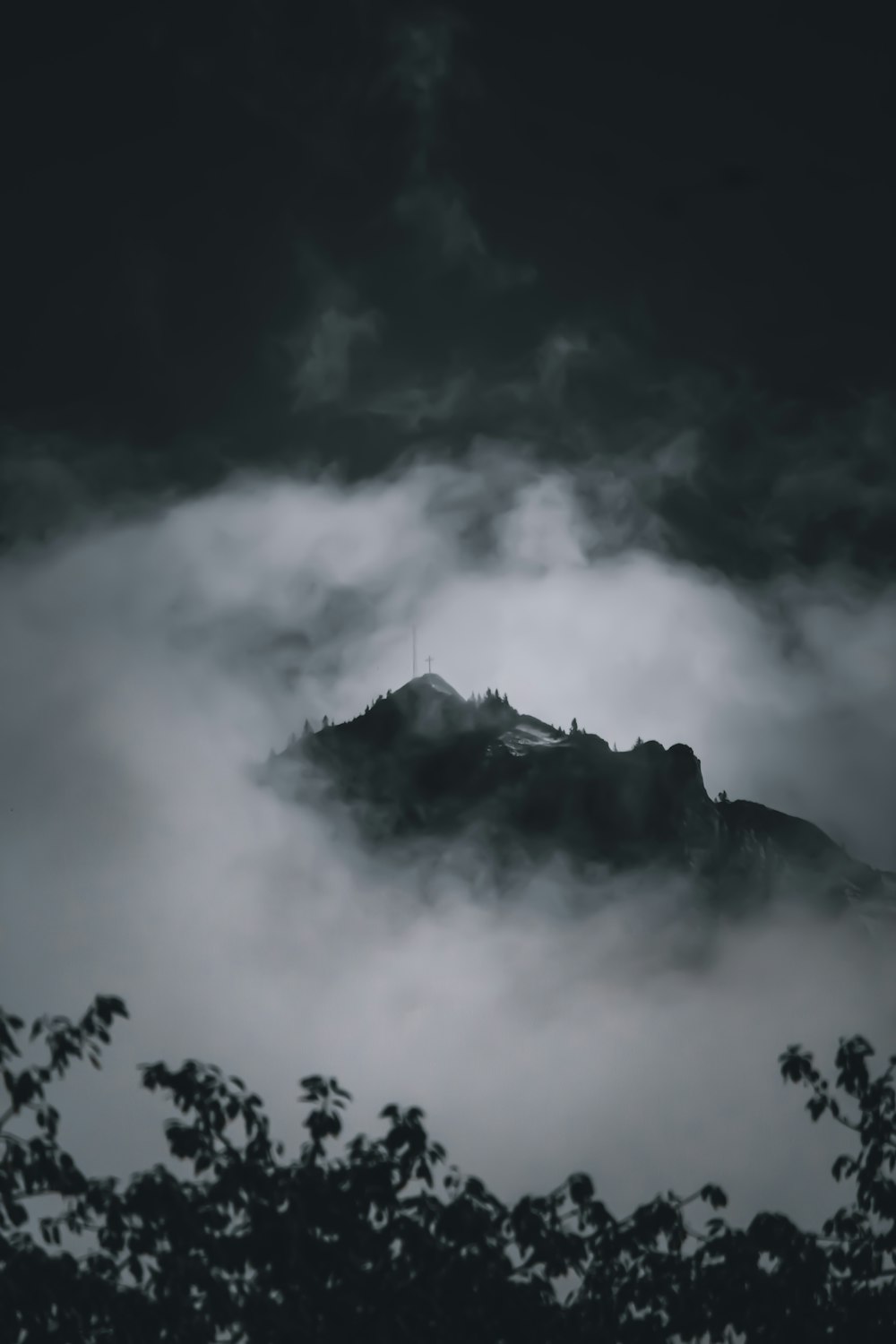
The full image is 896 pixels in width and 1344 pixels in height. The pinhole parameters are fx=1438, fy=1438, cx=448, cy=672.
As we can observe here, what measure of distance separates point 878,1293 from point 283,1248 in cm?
1053

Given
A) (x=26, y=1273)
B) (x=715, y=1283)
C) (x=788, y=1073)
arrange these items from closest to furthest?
(x=26, y=1273)
(x=715, y=1283)
(x=788, y=1073)

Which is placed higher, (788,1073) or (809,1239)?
(788,1073)

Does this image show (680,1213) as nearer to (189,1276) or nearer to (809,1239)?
(809,1239)

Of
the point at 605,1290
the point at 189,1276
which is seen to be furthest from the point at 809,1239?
the point at 189,1276

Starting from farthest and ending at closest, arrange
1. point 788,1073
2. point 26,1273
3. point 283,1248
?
point 788,1073 → point 283,1248 → point 26,1273

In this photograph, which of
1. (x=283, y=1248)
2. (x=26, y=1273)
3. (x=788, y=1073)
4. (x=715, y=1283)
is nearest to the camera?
(x=26, y=1273)

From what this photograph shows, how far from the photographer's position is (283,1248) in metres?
22.9

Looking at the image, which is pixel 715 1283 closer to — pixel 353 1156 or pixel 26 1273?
pixel 353 1156

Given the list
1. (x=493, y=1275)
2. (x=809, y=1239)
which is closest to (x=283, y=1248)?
(x=493, y=1275)

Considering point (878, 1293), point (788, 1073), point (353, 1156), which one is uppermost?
point (788, 1073)

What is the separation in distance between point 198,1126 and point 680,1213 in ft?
29.5

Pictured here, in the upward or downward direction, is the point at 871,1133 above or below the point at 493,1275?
above

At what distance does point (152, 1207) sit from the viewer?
2270 cm

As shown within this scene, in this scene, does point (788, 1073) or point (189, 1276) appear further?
point (788, 1073)
